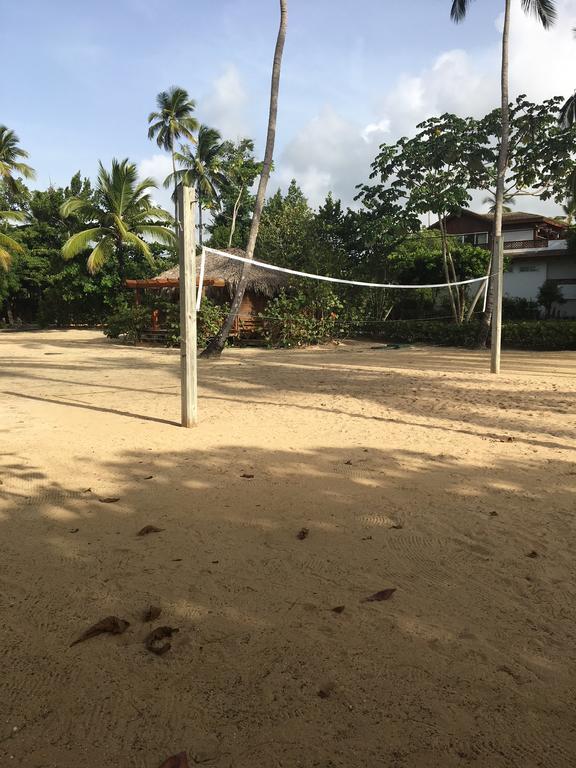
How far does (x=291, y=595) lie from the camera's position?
261cm

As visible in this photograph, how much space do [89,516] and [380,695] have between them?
90.4 inches

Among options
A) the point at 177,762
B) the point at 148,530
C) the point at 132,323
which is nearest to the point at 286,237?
the point at 132,323

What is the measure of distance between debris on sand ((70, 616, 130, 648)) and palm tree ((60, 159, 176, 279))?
24551mm

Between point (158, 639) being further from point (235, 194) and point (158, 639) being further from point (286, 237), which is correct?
point (235, 194)

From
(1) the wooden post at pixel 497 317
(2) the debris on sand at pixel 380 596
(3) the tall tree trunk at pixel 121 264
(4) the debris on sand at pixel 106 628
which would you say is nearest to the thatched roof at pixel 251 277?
(3) the tall tree trunk at pixel 121 264

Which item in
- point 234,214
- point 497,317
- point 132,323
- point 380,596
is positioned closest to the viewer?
point 380,596

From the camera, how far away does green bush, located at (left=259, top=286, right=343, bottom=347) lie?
64.5ft

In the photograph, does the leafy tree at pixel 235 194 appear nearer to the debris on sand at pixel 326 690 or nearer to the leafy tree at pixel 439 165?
the leafy tree at pixel 439 165

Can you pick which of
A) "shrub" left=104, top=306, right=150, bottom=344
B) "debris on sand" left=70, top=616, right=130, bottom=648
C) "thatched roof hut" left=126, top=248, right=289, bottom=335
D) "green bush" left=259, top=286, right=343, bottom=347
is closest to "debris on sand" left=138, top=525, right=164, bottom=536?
"debris on sand" left=70, top=616, right=130, bottom=648

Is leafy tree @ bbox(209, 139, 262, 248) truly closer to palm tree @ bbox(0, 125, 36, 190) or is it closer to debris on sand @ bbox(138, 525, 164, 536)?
palm tree @ bbox(0, 125, 36, 190)

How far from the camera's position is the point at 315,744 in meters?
1.70

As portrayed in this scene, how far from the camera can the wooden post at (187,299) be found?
20.0 feet

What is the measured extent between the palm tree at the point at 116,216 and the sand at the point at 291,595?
20.9 meters

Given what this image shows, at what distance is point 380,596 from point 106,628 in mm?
1200
